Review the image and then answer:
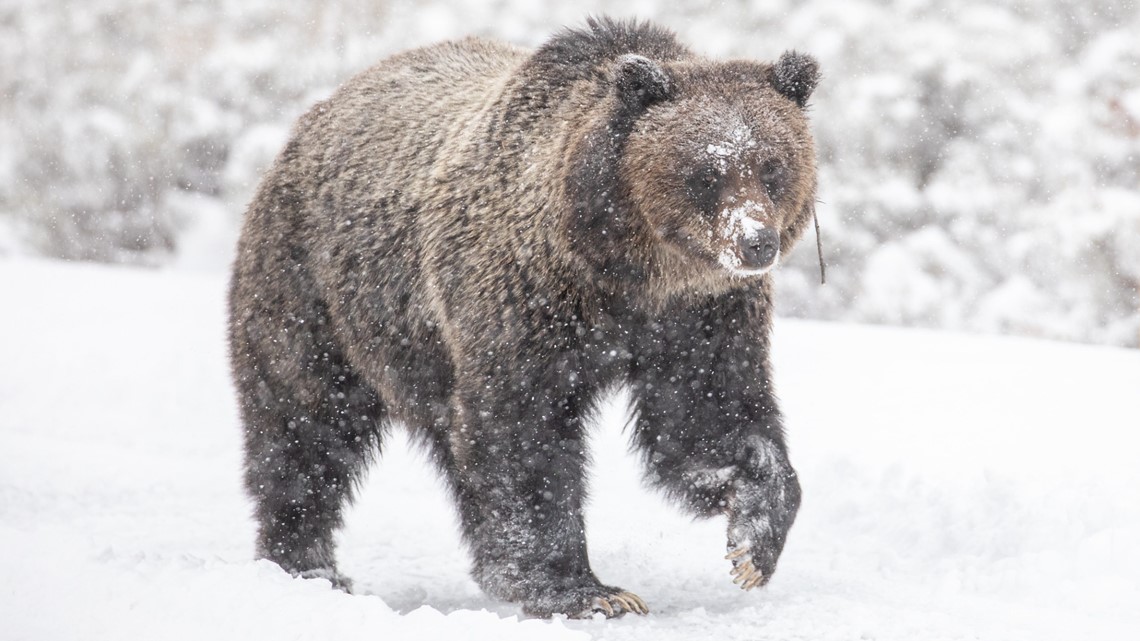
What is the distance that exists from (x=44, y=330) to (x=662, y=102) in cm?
821

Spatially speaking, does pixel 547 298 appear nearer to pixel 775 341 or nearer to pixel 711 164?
pixel 711 164

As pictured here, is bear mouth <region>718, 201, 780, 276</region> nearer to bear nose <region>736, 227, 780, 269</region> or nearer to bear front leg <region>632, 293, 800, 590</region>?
bear nose <region>736, 227, 780, 269</region>

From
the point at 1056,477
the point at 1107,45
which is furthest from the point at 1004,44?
the point at 1056,477

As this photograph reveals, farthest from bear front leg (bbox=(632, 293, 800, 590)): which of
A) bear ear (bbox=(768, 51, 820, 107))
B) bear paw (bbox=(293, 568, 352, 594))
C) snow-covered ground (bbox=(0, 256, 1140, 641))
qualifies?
bear paw (bbox=(293, 568, 352, 594))

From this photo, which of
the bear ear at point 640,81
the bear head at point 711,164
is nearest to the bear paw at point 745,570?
the bear head at point 711,164

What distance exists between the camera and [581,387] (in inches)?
200

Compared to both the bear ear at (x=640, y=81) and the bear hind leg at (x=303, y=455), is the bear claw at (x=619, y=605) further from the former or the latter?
the bear ear at (x=640, y=81)

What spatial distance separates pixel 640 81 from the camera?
4.81 m

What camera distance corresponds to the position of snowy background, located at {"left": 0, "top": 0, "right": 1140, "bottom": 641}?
198 inches

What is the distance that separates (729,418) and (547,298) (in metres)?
0.89

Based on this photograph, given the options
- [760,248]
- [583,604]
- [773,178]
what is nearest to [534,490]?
[583,604]

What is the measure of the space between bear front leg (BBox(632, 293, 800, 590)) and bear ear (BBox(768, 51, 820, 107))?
788 millimetres

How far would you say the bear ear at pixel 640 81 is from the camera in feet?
15.7

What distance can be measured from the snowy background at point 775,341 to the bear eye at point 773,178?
5.08 ft
